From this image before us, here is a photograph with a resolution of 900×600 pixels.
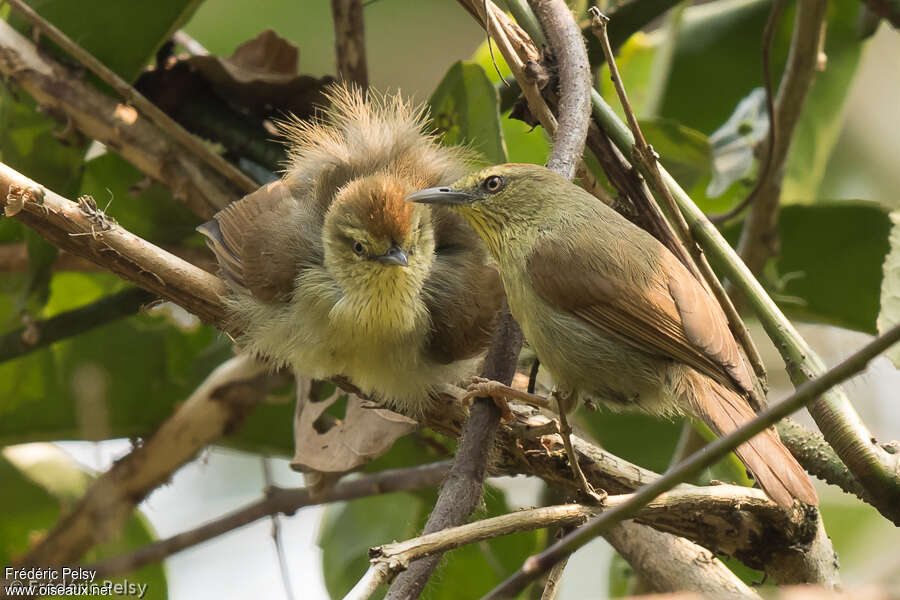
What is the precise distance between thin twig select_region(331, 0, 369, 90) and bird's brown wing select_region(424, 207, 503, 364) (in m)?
0.89

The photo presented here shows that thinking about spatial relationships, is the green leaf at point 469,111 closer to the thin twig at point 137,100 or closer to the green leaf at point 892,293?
the thin twig at point 137,100

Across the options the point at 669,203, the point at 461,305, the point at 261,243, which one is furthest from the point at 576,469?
the point at 261,243

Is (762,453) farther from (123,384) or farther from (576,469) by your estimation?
(123,384)

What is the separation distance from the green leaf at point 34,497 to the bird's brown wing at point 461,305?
1558 mm

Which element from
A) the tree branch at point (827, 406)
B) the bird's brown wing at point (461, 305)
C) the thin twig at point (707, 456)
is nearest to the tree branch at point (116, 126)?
the bird's brown wing at point (461, 305)

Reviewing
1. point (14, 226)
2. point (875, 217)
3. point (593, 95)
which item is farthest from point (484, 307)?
point (14, 226)

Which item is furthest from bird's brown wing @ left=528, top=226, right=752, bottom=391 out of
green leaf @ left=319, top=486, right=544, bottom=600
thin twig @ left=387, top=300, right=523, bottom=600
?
green leaf @ left=319, top=486, right=544, bottom=600

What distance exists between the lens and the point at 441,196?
272 centimetres

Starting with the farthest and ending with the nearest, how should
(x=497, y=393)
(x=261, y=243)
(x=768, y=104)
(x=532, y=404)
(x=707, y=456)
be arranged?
(x=768, y=104)
(x=261, y=243)
(x=532, y=404)
(x=497, y=393)
(x=707, y=456)

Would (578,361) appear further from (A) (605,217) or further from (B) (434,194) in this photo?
(B) (434,194)

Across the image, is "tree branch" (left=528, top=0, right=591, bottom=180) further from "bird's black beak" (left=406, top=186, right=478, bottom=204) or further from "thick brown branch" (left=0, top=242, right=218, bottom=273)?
"thick brown branch" (left=0, top=242, right=218, bottom=273)

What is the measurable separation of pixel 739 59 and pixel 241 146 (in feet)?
6.51

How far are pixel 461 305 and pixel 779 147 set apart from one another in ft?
4.54

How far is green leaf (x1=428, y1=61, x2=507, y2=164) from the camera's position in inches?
121
